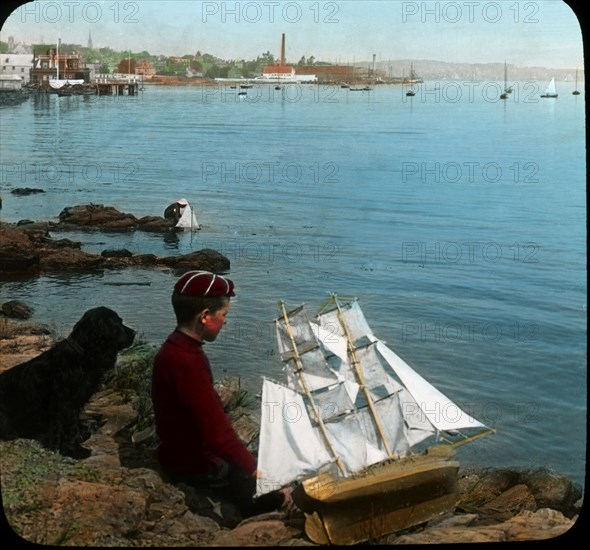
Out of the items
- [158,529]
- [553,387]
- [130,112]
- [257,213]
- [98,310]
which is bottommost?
[158,529]

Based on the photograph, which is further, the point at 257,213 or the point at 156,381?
the point at 257,213

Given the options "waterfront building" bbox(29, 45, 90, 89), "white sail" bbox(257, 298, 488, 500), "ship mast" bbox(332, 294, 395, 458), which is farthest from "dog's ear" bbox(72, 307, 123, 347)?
"waterfront building" bbox(29, 45, 90, 89)

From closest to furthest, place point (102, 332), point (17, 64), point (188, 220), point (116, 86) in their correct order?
1. point (102, 332)
2. point (17, 64)
3. point (188, 220)
4. point (116, 86)

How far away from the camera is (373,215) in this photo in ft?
14.0

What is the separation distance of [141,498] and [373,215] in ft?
4.50

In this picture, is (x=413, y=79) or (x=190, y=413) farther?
(x=413, y=79)

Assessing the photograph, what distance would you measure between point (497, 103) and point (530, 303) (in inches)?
30.3

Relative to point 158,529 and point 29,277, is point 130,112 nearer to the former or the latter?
point 29,277

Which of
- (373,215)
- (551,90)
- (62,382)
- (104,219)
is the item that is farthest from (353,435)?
(551,90)

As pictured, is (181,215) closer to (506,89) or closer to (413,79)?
(413,79)

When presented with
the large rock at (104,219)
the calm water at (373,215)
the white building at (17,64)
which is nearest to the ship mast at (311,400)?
the calm water at (373,215)

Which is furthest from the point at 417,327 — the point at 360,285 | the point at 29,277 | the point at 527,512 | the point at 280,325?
the point at 29,277

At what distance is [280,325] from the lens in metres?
4.02

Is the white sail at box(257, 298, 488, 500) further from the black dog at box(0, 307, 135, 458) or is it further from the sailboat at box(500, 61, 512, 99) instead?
the sailboat at box(500, 61, 512, 99)
